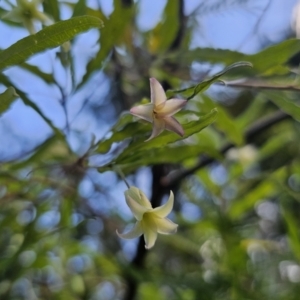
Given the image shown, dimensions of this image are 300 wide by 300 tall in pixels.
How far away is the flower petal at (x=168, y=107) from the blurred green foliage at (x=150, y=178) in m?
0.02

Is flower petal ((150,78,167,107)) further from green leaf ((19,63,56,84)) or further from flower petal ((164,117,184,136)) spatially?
green leaf ((19,63,56,84))

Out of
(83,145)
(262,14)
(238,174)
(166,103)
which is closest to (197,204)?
(238,174)

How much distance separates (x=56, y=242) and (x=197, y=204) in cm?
21

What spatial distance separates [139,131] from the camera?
0.41 metres

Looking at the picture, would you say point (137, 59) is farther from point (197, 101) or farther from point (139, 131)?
point (139, 131)

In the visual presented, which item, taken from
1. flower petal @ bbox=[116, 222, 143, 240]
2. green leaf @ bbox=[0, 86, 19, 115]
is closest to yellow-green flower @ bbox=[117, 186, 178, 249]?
flower petal @ bbox=[116, 222, 143, 240]

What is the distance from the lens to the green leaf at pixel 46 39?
0.97 feet

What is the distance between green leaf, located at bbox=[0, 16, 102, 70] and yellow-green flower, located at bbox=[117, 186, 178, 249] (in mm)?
117

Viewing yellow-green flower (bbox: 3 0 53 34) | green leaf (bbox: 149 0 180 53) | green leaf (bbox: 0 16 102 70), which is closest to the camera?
green leaf (bbox: 0 16 102 70)

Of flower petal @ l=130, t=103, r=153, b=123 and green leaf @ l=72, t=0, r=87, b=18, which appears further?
green leaf @ l=72, t=0, r=87, b=18

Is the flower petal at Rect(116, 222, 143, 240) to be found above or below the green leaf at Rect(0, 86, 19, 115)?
below

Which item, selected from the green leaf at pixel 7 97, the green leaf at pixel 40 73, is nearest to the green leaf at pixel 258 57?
the green leaf at pixel 40 73

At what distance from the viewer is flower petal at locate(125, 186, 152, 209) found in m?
0.36

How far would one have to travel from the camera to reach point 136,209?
1.16 feet
